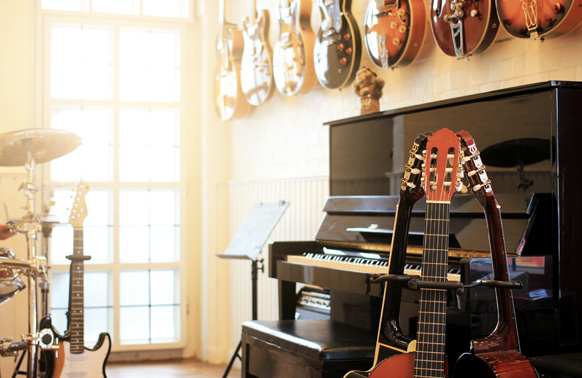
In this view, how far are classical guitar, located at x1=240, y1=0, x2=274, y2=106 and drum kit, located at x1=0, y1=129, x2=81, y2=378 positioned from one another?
1.40 meters

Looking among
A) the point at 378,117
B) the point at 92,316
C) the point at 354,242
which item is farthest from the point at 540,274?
the point at 92,316

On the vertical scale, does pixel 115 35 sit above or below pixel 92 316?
above

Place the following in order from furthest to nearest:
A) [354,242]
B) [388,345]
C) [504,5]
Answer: [354,242] < [504,5] < [388,345]

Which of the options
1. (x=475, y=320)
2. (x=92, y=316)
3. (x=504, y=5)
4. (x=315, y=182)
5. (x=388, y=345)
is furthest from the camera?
(x=92, y=316)

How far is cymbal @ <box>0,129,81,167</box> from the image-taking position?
12.7ft

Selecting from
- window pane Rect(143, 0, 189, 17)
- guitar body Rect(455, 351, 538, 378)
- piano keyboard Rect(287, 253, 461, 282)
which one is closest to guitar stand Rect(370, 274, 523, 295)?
guitar body Rect(455, 351, 538, 378)

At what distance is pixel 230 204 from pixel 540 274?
3.60m

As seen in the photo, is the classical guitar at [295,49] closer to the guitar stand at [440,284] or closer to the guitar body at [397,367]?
the guitar stand at [440,284]

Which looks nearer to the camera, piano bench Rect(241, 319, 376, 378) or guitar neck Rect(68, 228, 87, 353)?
piano bench Rect(241, 319, 376, 378)

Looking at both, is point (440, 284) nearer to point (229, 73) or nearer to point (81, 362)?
point (81, 362)

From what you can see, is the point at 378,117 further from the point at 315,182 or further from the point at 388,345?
the point at 388,345

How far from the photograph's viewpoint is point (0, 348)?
333 cm

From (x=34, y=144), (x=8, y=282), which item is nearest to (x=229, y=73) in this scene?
(x=34, y=144)

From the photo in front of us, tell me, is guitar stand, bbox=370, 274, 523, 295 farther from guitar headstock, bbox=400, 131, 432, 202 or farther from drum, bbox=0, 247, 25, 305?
drum, bbox=0, 247, 25, 305
